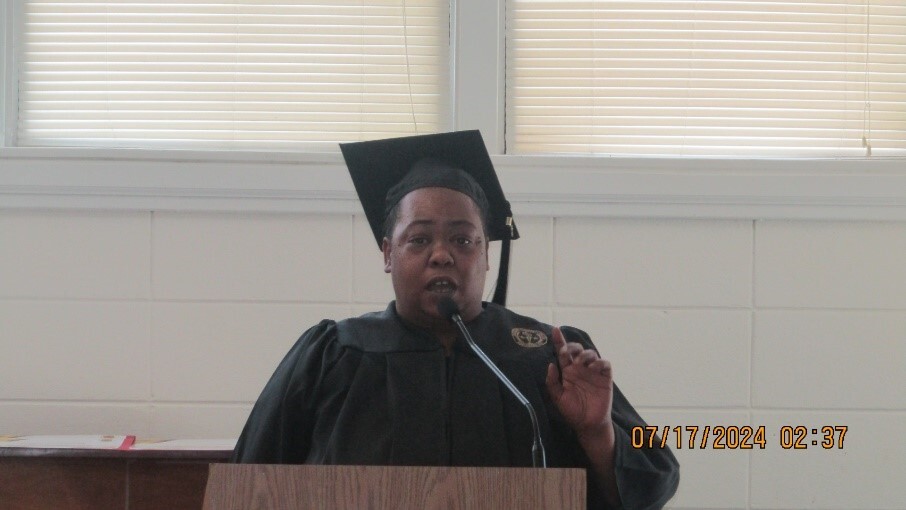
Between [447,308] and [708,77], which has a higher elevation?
[708,77]

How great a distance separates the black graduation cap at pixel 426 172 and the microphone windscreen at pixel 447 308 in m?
0.24

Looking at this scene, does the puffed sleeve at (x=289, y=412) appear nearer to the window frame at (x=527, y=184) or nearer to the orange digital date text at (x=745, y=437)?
the window frame at (x=527, y=184)

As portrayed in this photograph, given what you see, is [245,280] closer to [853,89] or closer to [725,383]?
[725,383]

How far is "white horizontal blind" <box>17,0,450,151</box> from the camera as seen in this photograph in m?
2.67

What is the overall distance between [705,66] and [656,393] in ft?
2.97

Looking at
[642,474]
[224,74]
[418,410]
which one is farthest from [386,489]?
[224,74]

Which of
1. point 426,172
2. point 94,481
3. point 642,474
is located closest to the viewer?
point 642,474

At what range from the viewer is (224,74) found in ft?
8.77

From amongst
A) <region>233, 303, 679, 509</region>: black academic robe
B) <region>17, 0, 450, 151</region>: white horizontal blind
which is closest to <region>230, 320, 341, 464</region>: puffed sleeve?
<region>233, 303, 679, 509</region>: black academic robe

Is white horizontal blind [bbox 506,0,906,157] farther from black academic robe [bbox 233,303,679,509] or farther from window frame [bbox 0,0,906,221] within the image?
black academic robe [bbox 233,303,679,509]

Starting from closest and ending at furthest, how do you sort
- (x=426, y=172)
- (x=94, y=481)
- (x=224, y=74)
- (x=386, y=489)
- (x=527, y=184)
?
(x=386, y=489)
(x=426, y=172)
(x=94, y=481)
(x=527, y=184)
(x=224, y=74)

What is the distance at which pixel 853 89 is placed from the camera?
8.83ft

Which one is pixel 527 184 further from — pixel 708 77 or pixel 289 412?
pixel 289 412

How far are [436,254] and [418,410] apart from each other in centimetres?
27
